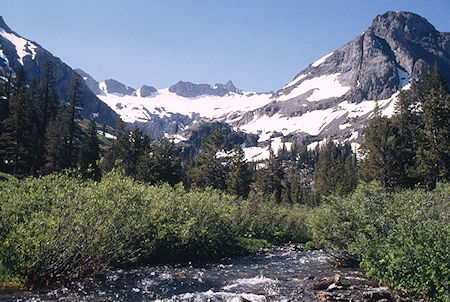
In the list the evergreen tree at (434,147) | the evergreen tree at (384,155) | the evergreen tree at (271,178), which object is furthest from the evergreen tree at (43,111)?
the evergreen tree at (434,147)

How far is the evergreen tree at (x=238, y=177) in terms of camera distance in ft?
234

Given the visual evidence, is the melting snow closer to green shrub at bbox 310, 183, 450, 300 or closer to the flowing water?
the flowing water

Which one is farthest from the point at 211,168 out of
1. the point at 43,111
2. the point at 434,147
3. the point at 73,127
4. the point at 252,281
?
the point at 252,281

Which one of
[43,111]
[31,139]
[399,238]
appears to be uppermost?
[43,111]

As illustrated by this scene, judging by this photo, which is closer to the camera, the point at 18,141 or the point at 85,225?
the point at 85,225

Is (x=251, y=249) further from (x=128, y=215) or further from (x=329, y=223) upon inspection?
(x=128, y=215)

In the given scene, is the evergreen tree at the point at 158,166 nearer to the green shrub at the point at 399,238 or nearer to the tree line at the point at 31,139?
the tree line at the point at 31,139

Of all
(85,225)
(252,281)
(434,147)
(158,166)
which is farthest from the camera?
(158,166)

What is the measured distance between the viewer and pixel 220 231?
2914 centimetres

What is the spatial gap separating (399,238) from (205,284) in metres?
10.7

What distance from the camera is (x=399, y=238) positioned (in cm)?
1395

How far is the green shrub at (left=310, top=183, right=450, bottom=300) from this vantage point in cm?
1235

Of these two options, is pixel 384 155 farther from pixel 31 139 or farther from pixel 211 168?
pixel 31 139

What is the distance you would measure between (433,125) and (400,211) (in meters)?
40.5
